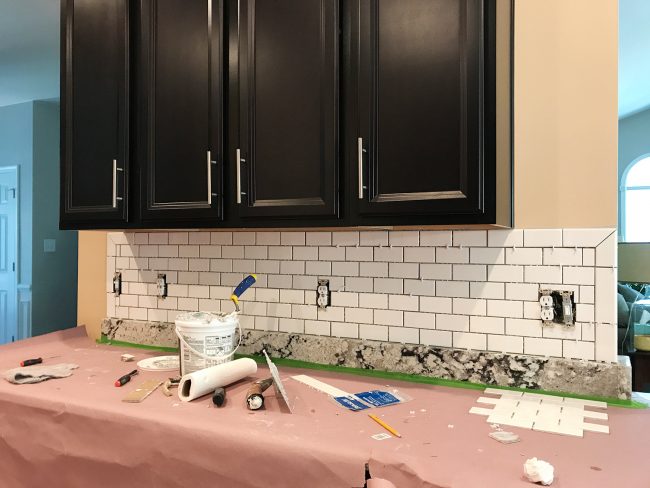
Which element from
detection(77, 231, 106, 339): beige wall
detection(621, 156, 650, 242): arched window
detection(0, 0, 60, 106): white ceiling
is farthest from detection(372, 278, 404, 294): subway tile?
detection(621, 156, 650, 242): arched window

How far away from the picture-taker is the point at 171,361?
6.06ft

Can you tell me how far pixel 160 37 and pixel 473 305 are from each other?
1425 mm

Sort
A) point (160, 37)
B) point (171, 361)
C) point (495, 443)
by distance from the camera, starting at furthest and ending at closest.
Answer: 1. point (171, 361)
2. point (160, 37)
3. point (495, 443)

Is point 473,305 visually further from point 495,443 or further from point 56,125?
point 56,125

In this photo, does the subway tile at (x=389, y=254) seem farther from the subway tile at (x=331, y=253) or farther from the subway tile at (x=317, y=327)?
the subway tile at (x=317, y=327)

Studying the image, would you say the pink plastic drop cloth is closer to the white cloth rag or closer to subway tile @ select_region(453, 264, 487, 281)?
the white cloth rag

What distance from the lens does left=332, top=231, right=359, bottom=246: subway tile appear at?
1.76 m

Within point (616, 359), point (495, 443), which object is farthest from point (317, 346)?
point (616, 359)

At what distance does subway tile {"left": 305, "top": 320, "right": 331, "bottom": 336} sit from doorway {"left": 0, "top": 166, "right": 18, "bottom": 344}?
14.2 feet

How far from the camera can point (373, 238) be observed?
1.73 m

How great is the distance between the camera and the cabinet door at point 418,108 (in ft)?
4.19

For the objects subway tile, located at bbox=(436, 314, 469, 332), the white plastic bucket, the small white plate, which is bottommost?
the small white plate

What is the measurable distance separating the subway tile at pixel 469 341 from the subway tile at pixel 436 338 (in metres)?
0.02

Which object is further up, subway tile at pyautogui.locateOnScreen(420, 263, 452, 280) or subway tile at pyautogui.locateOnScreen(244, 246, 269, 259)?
subway tile at pyautogui.locateOnScreen(244, 246, 269, 259)
